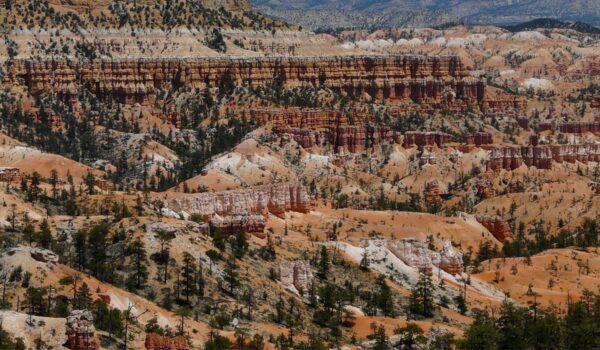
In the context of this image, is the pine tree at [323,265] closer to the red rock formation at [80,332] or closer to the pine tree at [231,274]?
the pine tree at [231,274]

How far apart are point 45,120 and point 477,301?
278 feet

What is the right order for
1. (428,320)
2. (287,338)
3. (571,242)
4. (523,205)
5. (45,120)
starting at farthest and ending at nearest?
(45,120)
(523,205)
(571,242)
(428,320)
(287,338)

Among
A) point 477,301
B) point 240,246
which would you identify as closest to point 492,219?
point 477,301

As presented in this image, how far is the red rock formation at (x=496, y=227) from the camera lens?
142 meters

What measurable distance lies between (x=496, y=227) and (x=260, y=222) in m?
41.6

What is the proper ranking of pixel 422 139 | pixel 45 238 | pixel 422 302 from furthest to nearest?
pixel 422 139 → pixel 422 302 → pixel 45 238

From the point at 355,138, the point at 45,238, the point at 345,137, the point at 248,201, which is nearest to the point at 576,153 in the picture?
the point at 355,138

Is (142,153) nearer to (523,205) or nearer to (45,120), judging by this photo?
(45,120)

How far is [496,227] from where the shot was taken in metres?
143

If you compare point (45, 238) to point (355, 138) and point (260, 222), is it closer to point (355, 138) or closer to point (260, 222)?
point (260, 222)

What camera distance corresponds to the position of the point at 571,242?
443 feet

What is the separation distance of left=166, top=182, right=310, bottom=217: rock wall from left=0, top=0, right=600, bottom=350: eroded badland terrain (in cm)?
21

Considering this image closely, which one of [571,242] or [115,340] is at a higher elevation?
[115,340]

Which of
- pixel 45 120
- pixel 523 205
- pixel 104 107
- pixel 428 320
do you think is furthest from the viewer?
pixel 104 107
